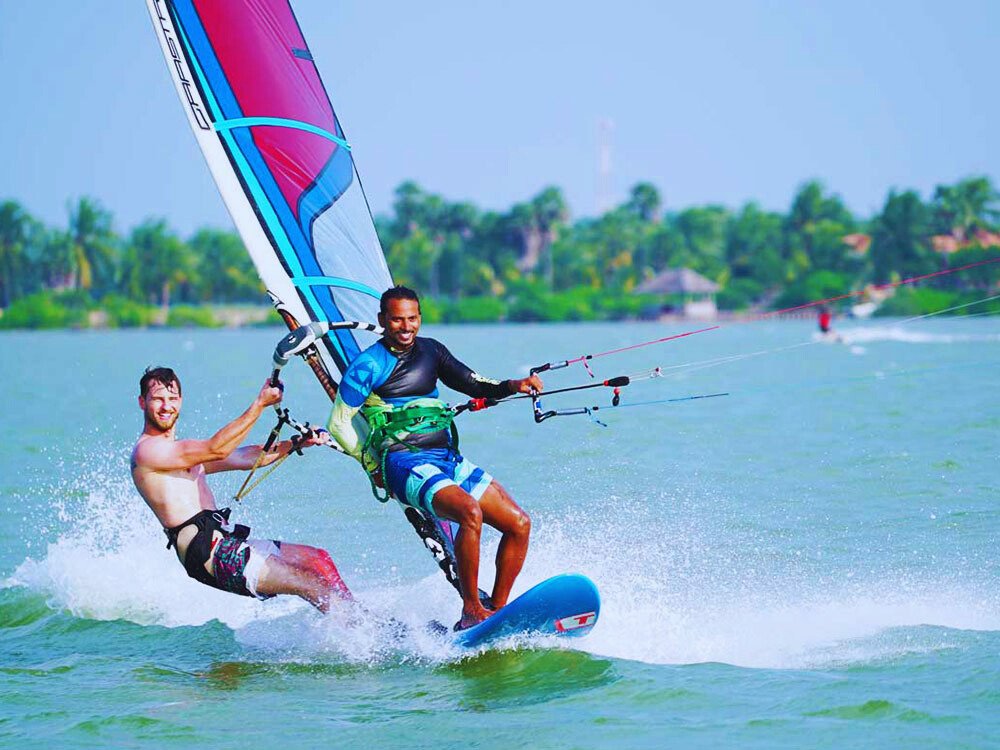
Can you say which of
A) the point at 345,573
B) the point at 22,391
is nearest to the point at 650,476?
the point at 345,573

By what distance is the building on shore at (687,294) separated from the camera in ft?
305

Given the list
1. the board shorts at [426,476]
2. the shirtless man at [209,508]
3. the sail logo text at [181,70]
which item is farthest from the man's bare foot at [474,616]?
the sail logo text at [181,70]

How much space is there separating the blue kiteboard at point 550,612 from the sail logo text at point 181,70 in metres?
2.86

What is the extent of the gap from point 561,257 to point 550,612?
101 metres

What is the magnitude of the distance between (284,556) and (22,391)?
2285cm

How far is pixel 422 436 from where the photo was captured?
617cm

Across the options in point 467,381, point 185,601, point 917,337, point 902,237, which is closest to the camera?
point 467,381

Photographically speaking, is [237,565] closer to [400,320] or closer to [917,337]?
[400,320]

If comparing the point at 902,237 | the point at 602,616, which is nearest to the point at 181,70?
the point at 602,616

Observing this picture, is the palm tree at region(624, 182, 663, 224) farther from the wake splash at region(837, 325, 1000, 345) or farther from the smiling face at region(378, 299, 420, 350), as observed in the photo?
the smiling face at region(378, 299, 420, 350)

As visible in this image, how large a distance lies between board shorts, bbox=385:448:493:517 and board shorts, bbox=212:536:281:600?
2.20 ft

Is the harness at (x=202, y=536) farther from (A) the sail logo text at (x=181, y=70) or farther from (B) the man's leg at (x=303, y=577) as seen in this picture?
(A) the sail logo text at (x=181, y=70)

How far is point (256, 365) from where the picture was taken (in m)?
39.4

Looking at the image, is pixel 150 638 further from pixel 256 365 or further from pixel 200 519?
pixel 256 365
